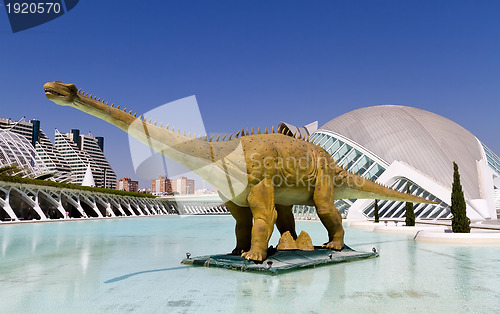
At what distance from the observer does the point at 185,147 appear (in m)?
8.36

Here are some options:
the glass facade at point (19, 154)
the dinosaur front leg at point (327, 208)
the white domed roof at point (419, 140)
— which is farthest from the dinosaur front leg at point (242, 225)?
the glass facade at point (19, 154)

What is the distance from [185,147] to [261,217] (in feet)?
7.14

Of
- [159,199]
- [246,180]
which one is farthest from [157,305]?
[159,199]

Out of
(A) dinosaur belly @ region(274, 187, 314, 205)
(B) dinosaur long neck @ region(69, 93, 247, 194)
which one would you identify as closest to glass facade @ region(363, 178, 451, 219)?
(A) dinosaur belly @ region(274, 187, 314, 205)

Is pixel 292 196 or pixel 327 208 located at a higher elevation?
pixel 292 196

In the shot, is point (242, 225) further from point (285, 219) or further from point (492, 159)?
point (492, 159)

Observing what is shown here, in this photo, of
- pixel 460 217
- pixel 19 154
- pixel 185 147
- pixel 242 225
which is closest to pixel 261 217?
pixel 242 225

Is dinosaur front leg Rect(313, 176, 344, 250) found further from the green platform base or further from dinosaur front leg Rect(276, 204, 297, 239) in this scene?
dinosaur front leg Rect(276, 204, 297, 239)

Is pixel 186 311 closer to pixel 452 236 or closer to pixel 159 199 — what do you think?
pixel 452 236

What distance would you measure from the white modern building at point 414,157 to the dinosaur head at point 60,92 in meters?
26.7

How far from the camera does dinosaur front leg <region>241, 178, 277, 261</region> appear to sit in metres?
8.39

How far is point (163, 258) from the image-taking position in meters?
11.0

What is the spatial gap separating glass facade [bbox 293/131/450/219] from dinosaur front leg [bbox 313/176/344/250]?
20.8 m

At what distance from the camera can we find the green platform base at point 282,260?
27.1 ft
